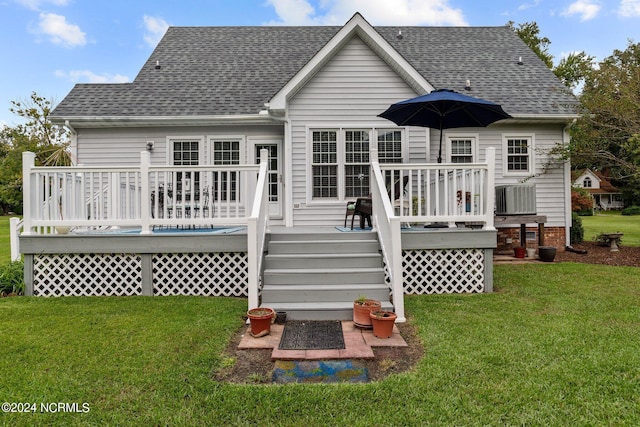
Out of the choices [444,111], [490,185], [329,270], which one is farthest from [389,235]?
[444,111]

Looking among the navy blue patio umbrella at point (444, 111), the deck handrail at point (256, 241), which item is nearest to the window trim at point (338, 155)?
the navy blue patio umbrella at point (444, 111)

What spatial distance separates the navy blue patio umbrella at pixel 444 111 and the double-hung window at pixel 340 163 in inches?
53.0

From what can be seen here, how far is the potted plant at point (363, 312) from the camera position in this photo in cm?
405

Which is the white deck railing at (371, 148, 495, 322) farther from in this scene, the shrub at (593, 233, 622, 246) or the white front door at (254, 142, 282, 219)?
the shrub at (593, 233, 622, 246)

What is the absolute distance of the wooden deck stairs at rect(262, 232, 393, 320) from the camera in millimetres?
4488

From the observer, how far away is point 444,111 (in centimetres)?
663

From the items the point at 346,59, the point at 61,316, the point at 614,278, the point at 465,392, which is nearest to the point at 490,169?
the point at 614,278


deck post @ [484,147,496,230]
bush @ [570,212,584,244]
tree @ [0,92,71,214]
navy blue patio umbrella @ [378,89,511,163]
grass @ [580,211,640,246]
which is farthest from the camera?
tree @ [0,92,71,214]

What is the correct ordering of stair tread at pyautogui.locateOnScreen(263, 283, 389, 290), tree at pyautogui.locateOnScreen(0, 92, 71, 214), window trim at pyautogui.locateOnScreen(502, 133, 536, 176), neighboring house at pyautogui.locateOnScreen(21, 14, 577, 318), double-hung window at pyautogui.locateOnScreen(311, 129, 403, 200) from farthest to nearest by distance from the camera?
tree at pyautogui.locateOnScreen(0, 92, 71, 214), window trim at pyautogui.locateOnScreen(502, 133, 536, 176), double-hung window at pyautogui.locateOnScreen(311, 129, 403, 200), neighboring house at pyautogui.locateOnScreen(21, 14, 577, 318), stair tread at pyautogui.locateOnScreen(263, 283, 389, 290)

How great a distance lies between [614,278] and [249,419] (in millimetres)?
6607

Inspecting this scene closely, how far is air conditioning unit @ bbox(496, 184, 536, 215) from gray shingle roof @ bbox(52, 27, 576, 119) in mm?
2326

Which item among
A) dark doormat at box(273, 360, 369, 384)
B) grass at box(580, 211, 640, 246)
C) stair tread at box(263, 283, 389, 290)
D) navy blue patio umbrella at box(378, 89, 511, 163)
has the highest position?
navy blue patio umbrella at box(378, 89, 511, 163)

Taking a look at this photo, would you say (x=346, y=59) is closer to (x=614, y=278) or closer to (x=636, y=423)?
(x=614, y=278)

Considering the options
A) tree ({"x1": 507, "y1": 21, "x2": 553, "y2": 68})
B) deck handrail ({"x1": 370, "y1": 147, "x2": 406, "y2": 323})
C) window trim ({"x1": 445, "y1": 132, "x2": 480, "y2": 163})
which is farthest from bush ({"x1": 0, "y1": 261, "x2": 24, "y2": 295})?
tree ({"x1": 507, "y1": 21, "x2": 553, "y2": 68})
